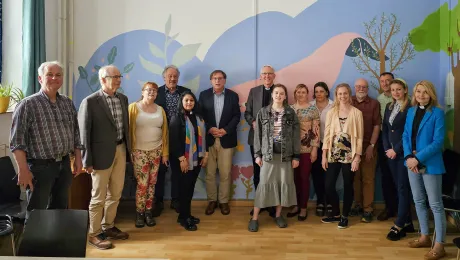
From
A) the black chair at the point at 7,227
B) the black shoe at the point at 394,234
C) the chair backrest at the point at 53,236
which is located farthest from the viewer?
the black shoe at the point at 394,234

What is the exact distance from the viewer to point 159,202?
509 centimetres

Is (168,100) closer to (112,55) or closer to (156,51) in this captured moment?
(156,51)

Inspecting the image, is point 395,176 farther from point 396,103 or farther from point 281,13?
point 281,13

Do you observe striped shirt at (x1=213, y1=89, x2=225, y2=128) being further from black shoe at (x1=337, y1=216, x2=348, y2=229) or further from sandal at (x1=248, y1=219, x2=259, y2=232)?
black shoe at (x1=337, y1=216, x2=348, y2=229)

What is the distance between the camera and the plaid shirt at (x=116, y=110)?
3.92 meters

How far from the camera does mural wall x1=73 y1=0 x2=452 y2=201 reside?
5.10m

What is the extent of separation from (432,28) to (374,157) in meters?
1.62

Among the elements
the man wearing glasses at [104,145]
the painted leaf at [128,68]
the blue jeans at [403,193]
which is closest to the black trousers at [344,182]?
the blue jeans at [403,193]

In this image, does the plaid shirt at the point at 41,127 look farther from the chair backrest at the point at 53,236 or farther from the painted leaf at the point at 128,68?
the painted leaf at the point at 128,68

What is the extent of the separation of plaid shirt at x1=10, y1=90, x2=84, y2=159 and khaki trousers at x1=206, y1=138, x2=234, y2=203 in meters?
2.00

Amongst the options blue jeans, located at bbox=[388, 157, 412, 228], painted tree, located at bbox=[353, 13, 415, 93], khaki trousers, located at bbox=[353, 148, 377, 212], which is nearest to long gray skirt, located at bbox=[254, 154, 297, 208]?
khaki trousers, located at bbox=[353, 148, 377, 212]

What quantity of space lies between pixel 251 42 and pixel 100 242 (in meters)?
2.77

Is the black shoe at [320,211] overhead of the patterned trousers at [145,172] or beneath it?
beneath

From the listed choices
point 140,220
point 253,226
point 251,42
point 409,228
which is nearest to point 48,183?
point 140,220
